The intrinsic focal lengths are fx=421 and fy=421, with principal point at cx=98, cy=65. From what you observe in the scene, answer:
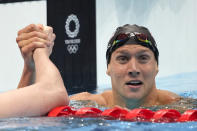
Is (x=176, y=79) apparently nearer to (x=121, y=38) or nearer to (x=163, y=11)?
(x=163, y=11)

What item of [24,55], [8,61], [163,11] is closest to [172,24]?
[163,11]

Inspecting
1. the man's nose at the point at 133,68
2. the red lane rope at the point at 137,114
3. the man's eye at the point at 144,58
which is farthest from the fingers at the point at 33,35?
the man's eye at the point at 144,58

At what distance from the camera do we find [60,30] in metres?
7.38

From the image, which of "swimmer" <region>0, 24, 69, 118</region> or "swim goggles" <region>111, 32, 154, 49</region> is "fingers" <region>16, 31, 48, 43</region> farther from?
"swim goggles" <region>111, 32, 154, 49</region>

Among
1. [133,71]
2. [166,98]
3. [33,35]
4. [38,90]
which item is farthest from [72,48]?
[38,90]

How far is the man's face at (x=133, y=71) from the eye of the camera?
3.34m

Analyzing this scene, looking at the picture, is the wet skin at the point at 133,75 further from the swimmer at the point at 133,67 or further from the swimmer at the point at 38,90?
the swimmer at the point at 38,90

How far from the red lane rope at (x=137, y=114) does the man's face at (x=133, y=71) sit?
991 mm

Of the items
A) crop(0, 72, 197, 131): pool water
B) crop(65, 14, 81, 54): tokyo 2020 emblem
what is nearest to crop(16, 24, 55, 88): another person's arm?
crop(0, 72, 197, 131): pool water

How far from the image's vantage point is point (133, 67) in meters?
3.29

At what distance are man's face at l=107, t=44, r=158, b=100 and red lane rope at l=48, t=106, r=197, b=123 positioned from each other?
0.99 m

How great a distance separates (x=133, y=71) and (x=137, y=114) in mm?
1175

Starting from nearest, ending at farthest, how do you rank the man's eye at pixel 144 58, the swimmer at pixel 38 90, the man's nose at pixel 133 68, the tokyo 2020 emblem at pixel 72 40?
1. the swimmer at pixel 38 90
2. the man's nose at pixel 133 68
3. the man's eye at pixel 144 58
4. the tokyo 2020 emblem at pixel 72 40

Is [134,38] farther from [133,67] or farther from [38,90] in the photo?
[38,90]
